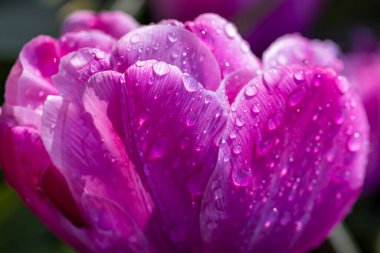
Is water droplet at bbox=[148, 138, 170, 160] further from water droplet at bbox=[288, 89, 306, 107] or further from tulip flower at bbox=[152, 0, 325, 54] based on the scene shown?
tulip flower at bbox=[152, 0, 325, 54]

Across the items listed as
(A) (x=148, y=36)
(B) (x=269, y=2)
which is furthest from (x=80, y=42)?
(B) (x=269, y=2)

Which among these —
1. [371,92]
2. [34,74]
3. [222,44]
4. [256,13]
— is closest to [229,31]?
[222,44]

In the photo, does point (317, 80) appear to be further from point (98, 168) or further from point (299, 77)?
point (98, 168)

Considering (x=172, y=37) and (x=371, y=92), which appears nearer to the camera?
(x=172, y=37)

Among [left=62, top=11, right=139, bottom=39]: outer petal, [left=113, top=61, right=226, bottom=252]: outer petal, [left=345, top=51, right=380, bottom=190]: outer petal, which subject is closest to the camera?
[left=113, top=61, right=226, bottom=252]: outer petal

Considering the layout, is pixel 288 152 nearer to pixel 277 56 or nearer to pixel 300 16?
pixel 277 56

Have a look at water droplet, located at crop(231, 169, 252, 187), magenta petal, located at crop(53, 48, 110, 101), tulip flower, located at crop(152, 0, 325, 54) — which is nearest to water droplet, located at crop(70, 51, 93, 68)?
magenta petal, located at crop(53, 48, 110, 101)

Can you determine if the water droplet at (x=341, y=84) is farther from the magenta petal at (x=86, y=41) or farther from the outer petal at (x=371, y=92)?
the outer petal at (x=371, y=92)
